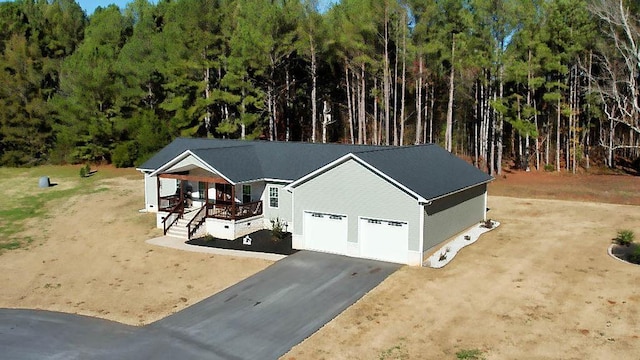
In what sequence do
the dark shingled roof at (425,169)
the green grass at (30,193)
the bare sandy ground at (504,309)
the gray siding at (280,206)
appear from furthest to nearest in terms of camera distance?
1. the green grass at (30,193)
2. the gray siding at (280,206)
3. the dark shingled roof at (425,169)
4. the bare sandy ground at (504,309)

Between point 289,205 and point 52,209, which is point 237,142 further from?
point 52,209

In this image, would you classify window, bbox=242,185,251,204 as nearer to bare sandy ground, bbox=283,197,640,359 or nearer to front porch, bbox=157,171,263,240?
front porch, bbox=157,171,263,240

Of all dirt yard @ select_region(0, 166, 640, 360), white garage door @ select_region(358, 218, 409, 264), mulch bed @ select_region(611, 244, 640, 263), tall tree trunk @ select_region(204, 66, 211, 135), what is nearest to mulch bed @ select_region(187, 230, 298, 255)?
dirt yard @ select_region(0, 166, 640, 360)

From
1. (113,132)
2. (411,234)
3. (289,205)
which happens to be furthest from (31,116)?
(411,234)

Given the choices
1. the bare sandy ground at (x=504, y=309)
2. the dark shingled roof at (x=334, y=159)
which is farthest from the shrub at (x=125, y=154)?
the bare sandy ground at (x=504, y=309)

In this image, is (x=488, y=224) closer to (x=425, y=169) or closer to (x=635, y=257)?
(x=425, y=169)

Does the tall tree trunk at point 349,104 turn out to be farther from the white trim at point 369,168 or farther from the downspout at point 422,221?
the downspout at point 422,221
